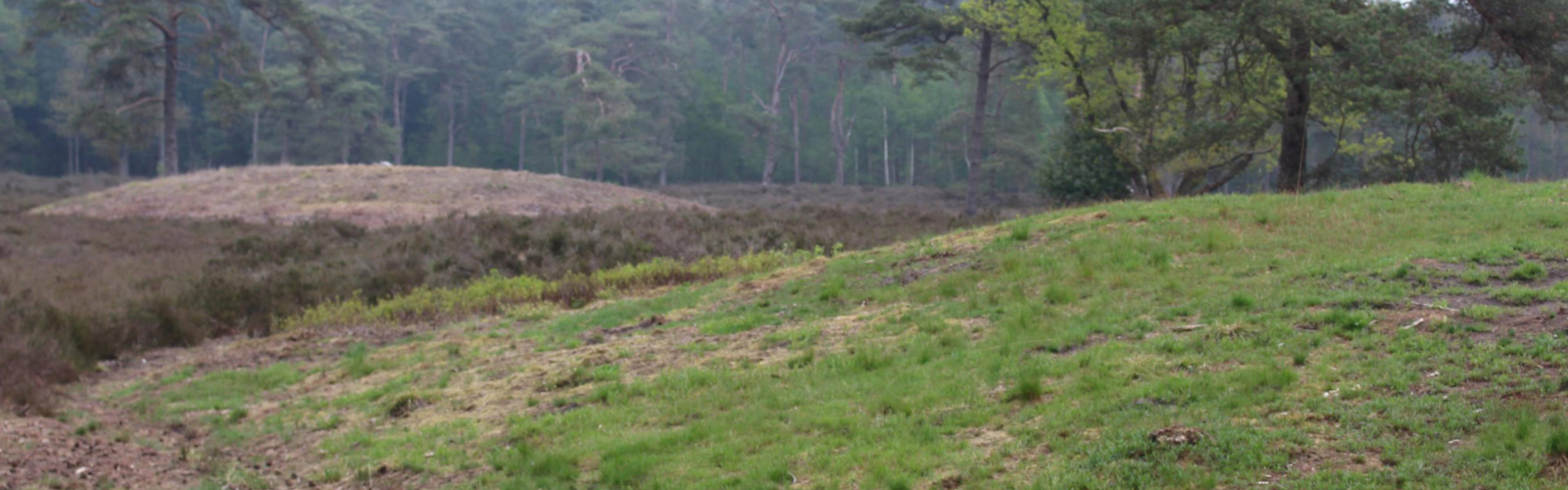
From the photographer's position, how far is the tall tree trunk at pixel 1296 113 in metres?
18.8

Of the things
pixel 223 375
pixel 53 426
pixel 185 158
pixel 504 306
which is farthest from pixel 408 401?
pixel 185 158

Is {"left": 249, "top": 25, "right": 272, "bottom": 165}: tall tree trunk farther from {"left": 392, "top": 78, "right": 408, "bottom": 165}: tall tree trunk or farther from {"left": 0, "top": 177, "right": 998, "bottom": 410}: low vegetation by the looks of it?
{"left": 0, "top": 177, "right": 998, "bottom": 410}: low vegetation

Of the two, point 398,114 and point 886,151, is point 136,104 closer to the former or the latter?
point 398,114

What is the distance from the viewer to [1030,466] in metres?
6.16

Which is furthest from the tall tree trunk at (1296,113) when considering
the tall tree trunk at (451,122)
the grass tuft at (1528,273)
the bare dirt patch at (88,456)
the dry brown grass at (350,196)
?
the tall tree trunk at (451,122)

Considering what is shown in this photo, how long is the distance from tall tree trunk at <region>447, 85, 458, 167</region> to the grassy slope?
68.5 metres

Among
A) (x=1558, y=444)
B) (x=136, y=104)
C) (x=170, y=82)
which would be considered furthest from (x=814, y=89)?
(x=1558, y=444)

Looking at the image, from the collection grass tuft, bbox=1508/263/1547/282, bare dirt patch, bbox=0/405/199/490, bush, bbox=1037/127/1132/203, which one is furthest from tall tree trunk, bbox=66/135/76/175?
grass tuft, bbox=1508/263/1547/282

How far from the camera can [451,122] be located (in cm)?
7944

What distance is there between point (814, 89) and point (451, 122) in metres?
27.8

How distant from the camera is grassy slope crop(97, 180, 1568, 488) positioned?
5965 millimetres

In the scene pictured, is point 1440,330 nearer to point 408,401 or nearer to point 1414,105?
point 408,401

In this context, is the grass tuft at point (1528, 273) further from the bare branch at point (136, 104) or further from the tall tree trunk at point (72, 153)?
the tall tree trunk at point (72, 153)

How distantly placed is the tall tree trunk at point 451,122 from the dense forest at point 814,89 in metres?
0.34
